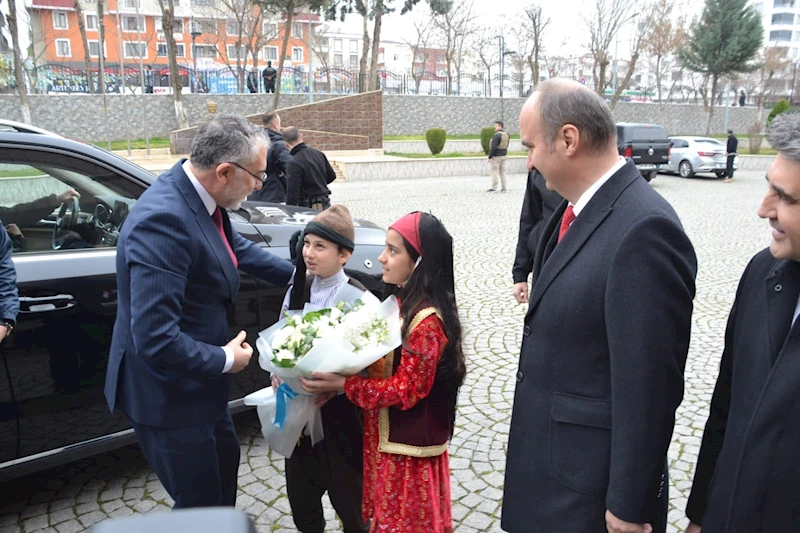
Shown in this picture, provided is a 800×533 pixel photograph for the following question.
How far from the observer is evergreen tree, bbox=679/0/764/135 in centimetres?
3756

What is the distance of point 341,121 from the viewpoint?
27.8 meters

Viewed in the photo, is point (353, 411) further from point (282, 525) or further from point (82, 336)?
point (82, 336)

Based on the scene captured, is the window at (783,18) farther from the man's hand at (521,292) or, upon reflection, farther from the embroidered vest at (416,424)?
the embroidered vest at (416,424)

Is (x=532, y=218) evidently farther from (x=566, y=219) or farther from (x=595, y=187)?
(x=595, y=187)

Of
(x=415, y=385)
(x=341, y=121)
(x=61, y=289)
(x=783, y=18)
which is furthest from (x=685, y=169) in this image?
(x=783, y=18)

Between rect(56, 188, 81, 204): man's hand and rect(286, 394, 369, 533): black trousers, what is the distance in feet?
6.34

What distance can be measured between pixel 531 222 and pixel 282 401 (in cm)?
321

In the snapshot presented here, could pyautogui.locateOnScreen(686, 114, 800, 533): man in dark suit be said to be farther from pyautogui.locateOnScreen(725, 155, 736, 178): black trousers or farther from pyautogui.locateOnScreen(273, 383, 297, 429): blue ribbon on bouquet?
pyautogui.locateOnScreen(725, 155, 736, 178): black trousers

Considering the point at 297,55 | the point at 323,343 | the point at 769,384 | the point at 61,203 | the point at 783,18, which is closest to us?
the point at 769,384

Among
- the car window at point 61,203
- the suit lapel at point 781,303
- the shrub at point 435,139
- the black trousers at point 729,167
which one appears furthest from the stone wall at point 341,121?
the suit lapel at point 781,303

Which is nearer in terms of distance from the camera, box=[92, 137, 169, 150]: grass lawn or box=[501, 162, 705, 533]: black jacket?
box=[501, 162, 705, 533]: black jacket

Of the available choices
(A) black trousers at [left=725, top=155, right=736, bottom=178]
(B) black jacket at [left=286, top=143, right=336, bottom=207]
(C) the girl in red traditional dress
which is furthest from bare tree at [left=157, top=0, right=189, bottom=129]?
(C) the girl in red traditional dress

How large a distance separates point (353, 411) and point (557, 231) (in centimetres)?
126

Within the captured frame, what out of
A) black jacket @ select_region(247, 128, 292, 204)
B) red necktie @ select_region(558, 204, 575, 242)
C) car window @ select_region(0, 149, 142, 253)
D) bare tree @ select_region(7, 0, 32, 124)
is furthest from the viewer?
bare tree @ select_region(7, 0, 32, 124)
